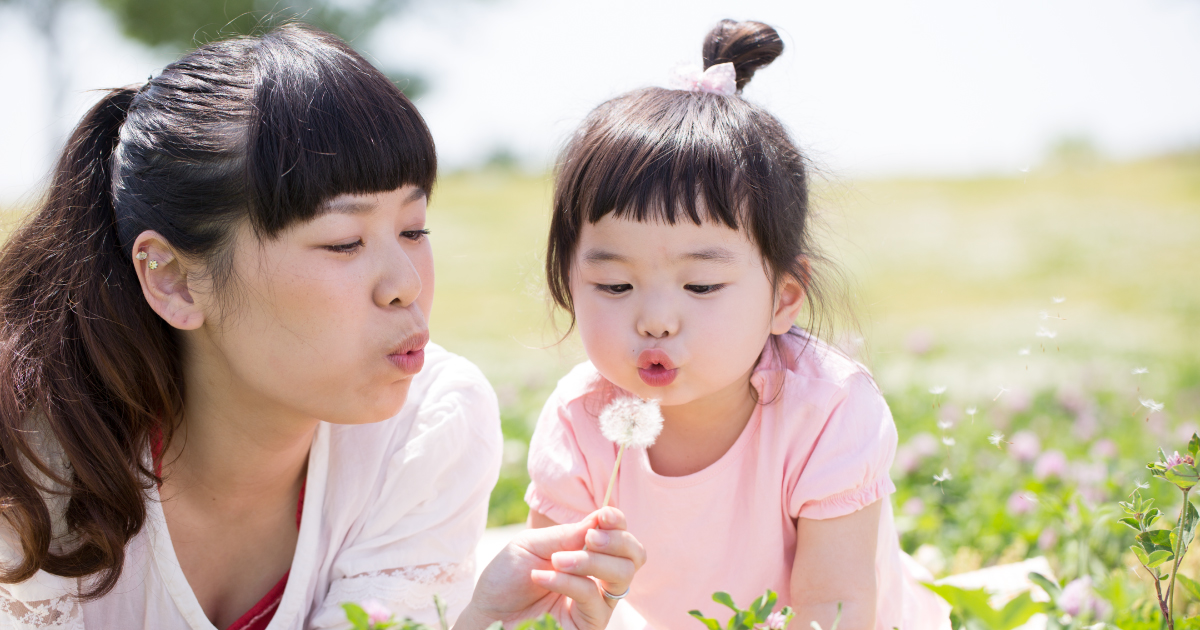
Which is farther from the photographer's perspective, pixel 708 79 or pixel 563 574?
pixel 708 79

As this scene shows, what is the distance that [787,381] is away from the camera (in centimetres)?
189

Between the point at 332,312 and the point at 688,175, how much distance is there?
696mm

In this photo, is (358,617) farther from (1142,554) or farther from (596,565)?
(1142,554)

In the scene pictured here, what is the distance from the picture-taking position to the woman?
1591 millimetres

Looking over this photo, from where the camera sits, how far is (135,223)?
169 cm

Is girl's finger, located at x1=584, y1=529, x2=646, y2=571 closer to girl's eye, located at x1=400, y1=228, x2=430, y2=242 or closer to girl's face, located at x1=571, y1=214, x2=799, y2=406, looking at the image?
girl's face, located at x1=571, y1=214, x2=799, y2=406

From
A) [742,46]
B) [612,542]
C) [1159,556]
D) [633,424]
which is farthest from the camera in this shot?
[742,46]

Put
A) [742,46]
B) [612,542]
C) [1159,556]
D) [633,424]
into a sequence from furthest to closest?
[742,46] → [633,424] → [612,542] → [1159,556]

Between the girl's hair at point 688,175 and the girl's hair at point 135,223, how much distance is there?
32 cm

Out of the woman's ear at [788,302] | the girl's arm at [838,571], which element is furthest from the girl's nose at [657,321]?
the girl's arm at [838,571]

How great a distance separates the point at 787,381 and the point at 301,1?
12713mm

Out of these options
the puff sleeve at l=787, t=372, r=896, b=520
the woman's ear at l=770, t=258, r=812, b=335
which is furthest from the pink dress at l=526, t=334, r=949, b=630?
the woman's ear at l=770, t=258, r=812, b=335

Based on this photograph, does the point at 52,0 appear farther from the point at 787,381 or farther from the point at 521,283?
the point at 787,381

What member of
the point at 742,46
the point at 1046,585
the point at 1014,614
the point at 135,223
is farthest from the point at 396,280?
the point at 1046,585
